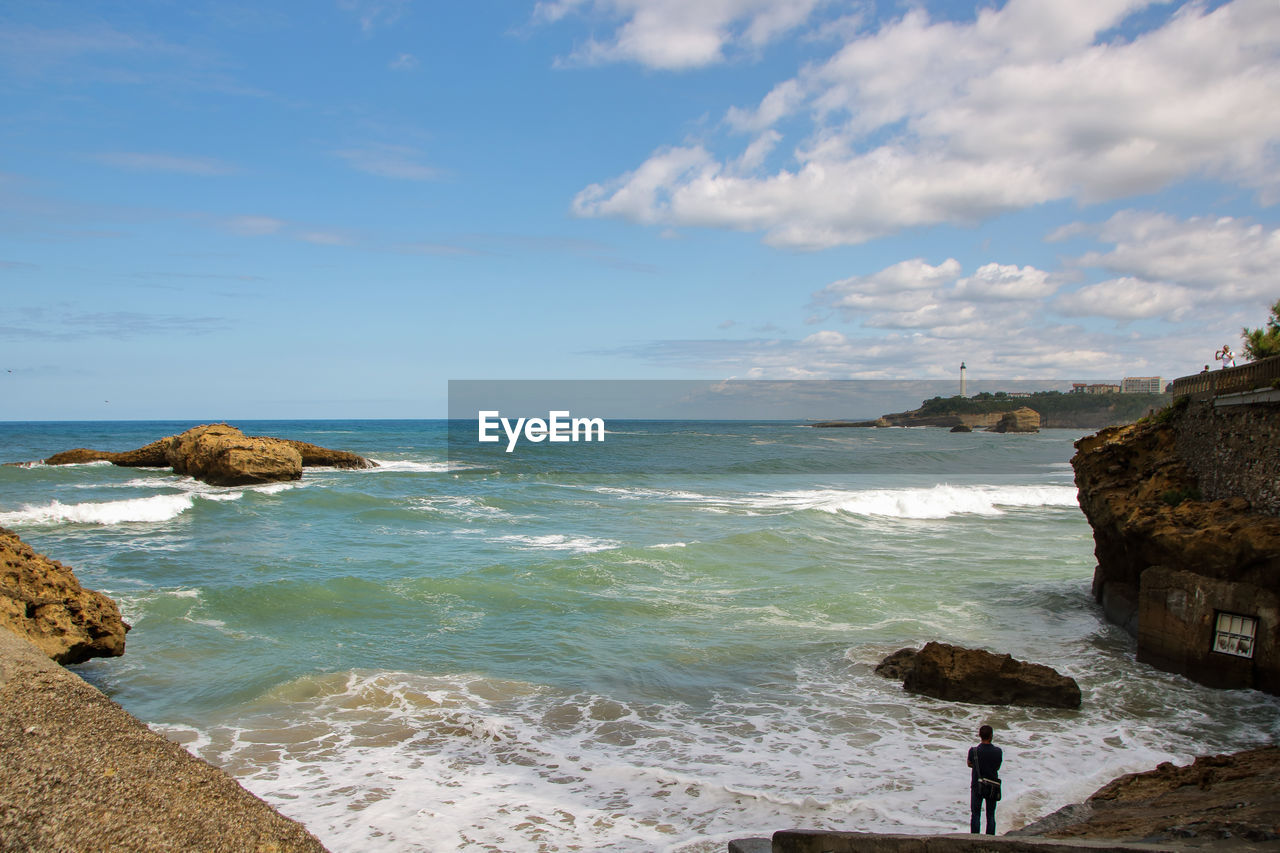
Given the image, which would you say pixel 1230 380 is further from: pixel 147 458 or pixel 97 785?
pixel 147 458

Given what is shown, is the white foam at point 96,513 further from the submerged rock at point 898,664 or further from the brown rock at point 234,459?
the submerged rock at point 898,664

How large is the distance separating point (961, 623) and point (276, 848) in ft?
44.1

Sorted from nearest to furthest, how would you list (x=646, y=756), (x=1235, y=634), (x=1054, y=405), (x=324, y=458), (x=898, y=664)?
(x=646, y=756)
(x=1235, y=634)
(x=898, y=664)
(x=324, y=458)
(x=1054, y=405)

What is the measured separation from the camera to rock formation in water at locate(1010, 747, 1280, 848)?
214 inches

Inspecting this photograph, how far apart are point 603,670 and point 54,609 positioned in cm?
705

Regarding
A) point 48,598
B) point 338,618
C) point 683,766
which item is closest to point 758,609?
point 683,766

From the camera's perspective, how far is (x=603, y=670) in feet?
38.0

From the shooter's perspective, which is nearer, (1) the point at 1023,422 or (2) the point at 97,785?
(2) the point at 97,785

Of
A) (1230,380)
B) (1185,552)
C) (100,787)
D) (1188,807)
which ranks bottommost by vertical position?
(1188,807)

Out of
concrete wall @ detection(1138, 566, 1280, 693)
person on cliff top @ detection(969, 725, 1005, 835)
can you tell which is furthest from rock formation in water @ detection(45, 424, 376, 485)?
person on cliff top @ detection(969, 725, 1005, 835)

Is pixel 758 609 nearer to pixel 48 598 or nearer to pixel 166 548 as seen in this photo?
pixel 48 598

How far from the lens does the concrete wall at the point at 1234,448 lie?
36.5ft

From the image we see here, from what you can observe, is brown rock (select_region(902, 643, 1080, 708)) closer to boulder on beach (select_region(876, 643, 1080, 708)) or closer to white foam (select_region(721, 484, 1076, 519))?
boulder on beach (select_region(876, 643, 1080, 708))

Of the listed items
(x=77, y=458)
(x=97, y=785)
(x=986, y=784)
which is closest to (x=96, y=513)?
(x=77, y=458)
